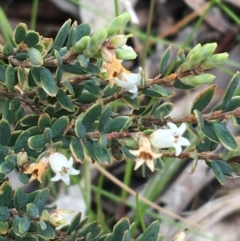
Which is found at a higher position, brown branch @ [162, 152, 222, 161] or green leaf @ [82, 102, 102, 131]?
green leaf @ [82, 102, 102, 131]

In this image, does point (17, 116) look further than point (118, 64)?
Yes

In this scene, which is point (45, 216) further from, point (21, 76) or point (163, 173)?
point (163, 173)

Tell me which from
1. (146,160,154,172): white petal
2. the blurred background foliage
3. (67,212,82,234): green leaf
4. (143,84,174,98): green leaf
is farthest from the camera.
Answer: the blurred background foliage

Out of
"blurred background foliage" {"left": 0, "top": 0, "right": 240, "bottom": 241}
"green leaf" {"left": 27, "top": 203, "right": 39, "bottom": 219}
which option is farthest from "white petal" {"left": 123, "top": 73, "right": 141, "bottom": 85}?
"blurred background foliage" {"left": 0, "top": 0, "right": 240, "bottom": 241}

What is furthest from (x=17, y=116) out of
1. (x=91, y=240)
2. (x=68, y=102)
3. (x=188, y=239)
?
(x=188, y=239)

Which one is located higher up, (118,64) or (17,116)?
(118,64)

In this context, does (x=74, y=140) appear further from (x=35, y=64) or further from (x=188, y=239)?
(x=188, y=239)

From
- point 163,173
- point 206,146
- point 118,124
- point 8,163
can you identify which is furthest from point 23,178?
point 163,173

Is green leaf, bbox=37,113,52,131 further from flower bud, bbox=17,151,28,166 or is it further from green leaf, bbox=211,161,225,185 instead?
green leaf, bbox=211,161,225,185
